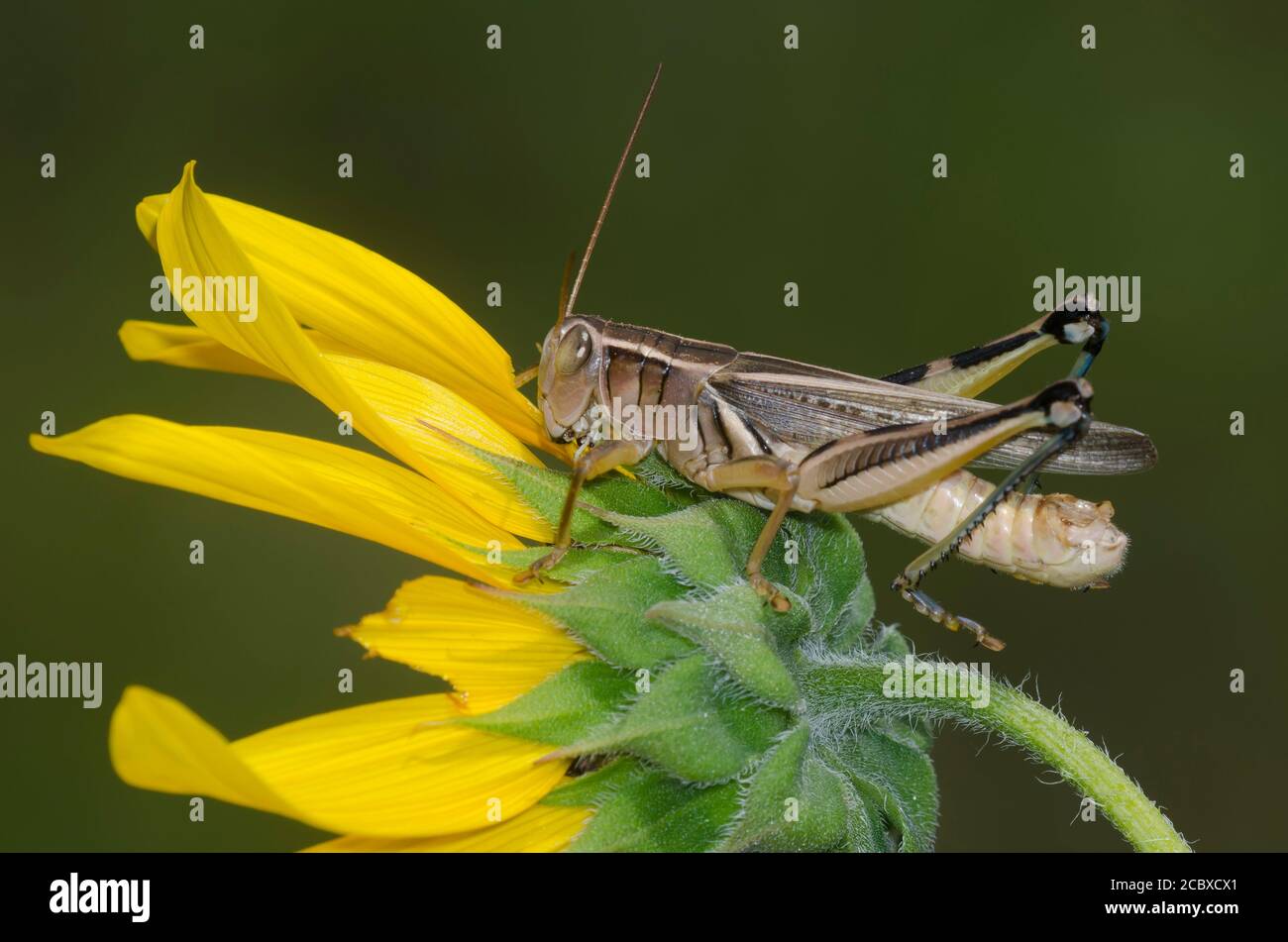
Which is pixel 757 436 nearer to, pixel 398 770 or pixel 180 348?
pixel 398 770

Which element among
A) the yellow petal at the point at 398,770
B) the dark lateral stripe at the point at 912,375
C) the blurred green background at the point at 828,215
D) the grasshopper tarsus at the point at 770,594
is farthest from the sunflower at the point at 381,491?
the blurred green background at the point at 828,215

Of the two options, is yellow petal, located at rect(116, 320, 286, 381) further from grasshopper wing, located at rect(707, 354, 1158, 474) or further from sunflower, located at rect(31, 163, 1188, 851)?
grasshopper wing, located at rect(707, 354, 1158, 474)

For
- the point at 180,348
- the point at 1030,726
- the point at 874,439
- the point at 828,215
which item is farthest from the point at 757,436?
the point at 828,215

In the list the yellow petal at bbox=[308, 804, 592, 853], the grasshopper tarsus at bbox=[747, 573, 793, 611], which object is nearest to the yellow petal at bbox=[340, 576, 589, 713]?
the yellow petal at bbox=[308, 804, 592, 853]

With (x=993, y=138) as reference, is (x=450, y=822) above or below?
below

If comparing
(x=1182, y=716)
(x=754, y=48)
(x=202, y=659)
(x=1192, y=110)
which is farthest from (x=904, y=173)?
(x=202, y=659)

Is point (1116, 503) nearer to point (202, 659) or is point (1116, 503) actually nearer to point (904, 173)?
point (904, 173)
